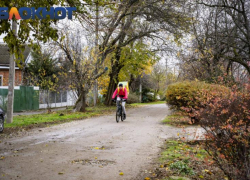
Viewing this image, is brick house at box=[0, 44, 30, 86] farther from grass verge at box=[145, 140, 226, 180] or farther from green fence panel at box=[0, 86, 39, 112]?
grass verge at box=[145, 140, 226, 180]

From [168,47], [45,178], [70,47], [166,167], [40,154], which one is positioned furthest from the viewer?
[168,47]

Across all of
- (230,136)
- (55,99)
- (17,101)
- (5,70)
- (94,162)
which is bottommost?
(94,162)

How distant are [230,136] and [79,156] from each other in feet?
12.7

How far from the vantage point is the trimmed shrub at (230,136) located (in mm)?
4434

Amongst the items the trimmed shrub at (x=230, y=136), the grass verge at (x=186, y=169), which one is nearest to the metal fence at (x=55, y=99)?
the grass verge at (x=186, y=169)

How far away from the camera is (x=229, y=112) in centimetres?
501

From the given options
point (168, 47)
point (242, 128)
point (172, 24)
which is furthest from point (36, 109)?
point (242, 128)

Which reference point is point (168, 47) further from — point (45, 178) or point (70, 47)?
point (45, 178)

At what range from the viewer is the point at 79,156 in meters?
7.26

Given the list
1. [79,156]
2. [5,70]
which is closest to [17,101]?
[5,70]

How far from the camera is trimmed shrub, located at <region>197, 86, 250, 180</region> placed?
14.5 feet

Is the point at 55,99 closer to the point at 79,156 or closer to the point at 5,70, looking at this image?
the point at 5,70

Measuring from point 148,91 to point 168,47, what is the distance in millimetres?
26581

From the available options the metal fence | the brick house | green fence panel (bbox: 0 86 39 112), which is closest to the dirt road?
green fence panel (bbox: 0 86 39 112)
